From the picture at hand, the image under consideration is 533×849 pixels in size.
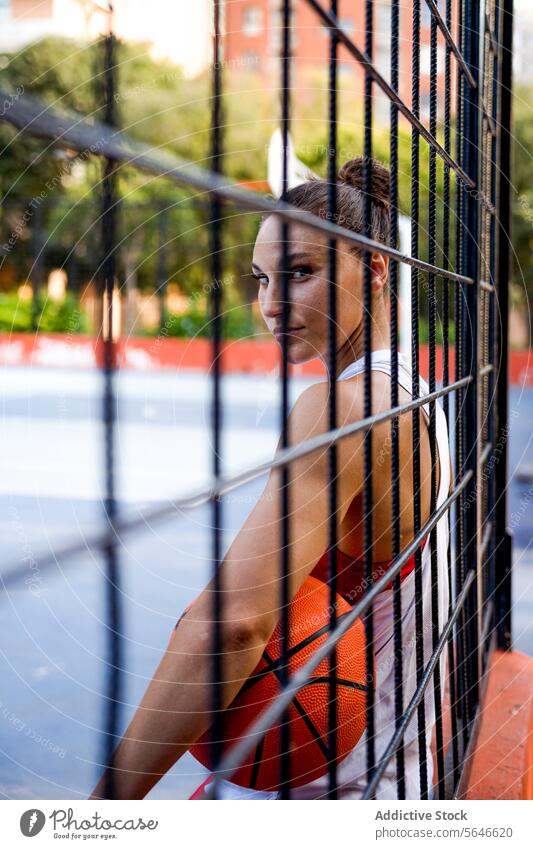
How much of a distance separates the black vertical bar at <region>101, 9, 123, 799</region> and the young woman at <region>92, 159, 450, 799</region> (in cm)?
30

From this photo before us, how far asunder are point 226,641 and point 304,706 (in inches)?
16.2

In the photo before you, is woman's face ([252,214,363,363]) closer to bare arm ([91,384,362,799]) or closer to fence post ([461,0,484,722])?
bare arm ([91,384,362,799])

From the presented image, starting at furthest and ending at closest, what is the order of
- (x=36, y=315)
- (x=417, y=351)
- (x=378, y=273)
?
(x=36, y=315) < (x=378, y=273) < (x=417, y=351)

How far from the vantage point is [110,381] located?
424mm

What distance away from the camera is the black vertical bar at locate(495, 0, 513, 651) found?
2637mm

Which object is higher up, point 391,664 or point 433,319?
point 433,319

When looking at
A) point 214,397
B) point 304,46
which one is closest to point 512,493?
point 214,397

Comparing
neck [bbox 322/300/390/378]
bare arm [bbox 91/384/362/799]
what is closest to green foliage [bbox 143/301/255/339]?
neck [bbox 322/300/390/378]

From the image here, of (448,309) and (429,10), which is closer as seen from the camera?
(429,10)

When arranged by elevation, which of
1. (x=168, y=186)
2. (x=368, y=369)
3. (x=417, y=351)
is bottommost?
(x=368, y=369)

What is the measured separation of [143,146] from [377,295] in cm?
98

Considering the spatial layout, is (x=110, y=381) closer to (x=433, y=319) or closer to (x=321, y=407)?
(x=321, y=407)

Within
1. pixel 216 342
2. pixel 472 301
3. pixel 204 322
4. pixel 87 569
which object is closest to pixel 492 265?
pixel 472 301
